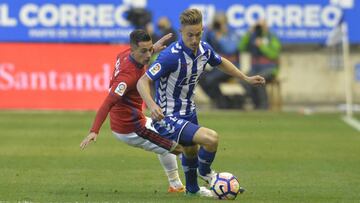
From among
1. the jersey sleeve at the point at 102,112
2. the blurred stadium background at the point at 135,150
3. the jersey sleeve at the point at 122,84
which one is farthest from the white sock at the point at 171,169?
the jersey sleeve at the point at 102,112

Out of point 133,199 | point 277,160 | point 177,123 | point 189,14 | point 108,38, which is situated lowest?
point 108,38

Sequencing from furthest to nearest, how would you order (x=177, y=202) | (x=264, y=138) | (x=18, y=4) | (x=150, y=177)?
(x=18, y=4) → (x=264, y=138) → (x=150, y=177) → (x=177, y=202)

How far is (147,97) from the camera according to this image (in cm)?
1015

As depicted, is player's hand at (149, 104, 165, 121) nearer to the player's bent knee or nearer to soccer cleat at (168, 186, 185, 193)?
the player's bent knee

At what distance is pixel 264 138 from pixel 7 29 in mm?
12914

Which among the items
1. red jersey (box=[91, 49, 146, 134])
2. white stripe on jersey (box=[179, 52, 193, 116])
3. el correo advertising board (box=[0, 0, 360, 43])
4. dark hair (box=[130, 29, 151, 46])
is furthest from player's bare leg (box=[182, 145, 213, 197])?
el correo advertising board (box=[0, 0, 360, 43])

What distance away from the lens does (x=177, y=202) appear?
10.2 metres

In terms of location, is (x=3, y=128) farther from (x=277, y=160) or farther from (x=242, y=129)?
(x=277, y=160)

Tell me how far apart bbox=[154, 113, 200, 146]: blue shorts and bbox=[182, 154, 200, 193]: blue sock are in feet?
0.98

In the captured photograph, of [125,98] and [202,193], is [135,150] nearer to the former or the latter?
[125,98]

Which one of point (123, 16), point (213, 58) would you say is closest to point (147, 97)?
point (213, 58)

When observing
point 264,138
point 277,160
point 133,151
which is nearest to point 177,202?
point 277,160

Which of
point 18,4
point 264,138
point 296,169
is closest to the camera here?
point 296,169

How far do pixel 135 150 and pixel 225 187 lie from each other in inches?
244
